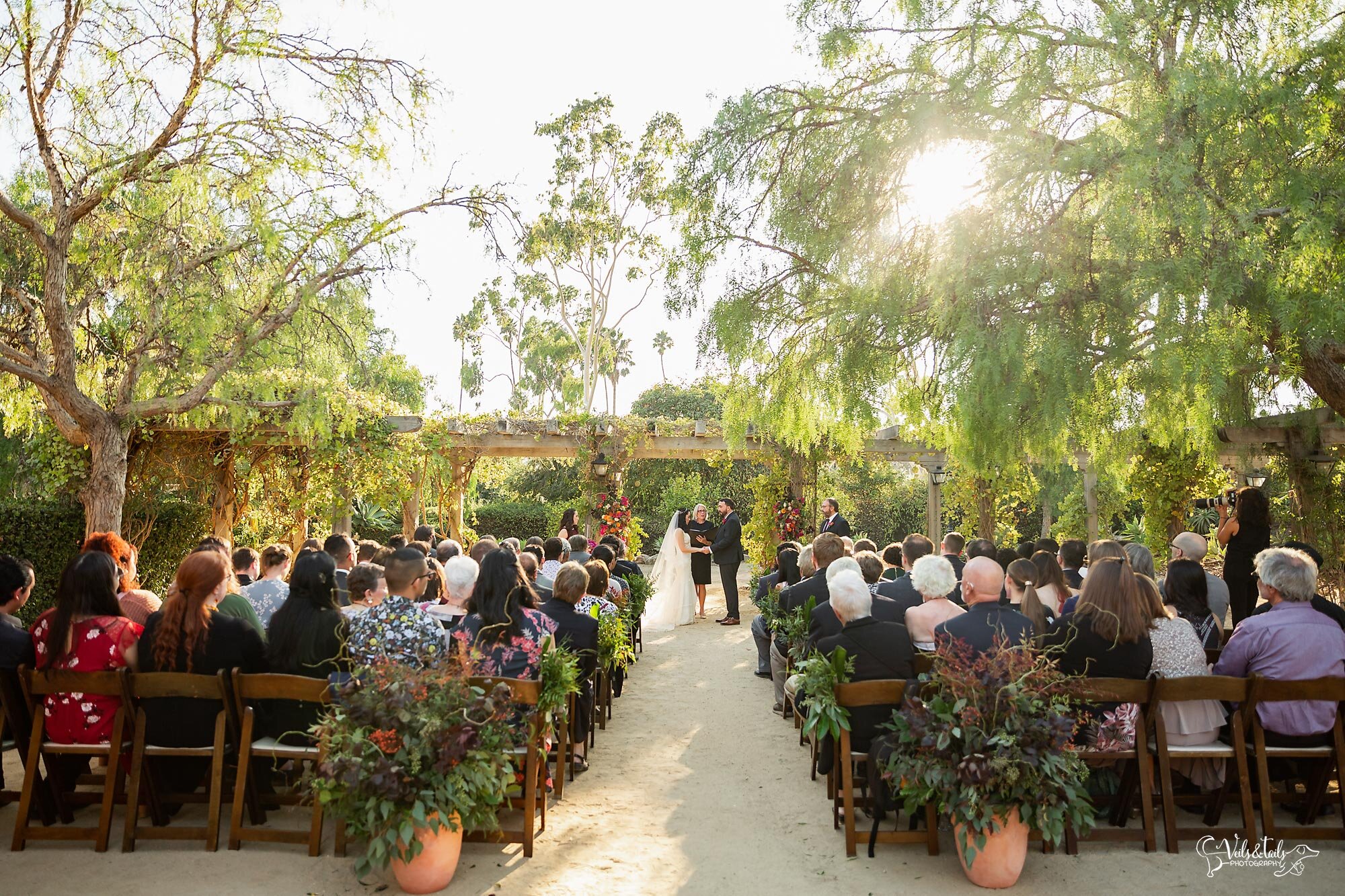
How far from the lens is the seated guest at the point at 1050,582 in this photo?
202 inches

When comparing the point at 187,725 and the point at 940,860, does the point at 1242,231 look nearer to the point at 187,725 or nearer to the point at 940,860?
the point at 940,860

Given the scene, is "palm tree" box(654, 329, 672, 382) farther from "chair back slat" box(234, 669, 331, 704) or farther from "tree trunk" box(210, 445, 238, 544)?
"chair back slat" box(234, 669, 331, 704)

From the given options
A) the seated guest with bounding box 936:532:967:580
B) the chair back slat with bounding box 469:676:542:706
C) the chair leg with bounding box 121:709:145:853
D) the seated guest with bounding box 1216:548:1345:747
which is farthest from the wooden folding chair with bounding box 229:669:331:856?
the seated guest with bounding box 936:532:967:580

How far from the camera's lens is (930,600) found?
198 inches

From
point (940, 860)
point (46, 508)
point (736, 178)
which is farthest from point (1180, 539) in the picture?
point (46, 508)

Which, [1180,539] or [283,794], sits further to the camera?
[1180,539]

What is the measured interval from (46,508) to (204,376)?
8.44ft

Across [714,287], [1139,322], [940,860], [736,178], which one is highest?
[736,178]

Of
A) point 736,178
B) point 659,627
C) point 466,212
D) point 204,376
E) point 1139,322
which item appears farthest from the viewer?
point 659,627

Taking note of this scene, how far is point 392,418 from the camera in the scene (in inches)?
415

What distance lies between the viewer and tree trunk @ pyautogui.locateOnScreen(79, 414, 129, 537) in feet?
23.3

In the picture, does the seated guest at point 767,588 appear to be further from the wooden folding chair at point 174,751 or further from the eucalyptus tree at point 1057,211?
the wooden folding chair at point 174,751

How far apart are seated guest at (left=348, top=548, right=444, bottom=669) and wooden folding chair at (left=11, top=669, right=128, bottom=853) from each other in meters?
0.95

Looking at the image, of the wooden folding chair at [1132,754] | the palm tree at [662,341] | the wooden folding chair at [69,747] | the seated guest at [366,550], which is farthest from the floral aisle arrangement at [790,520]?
the palm tree at [662,341]
